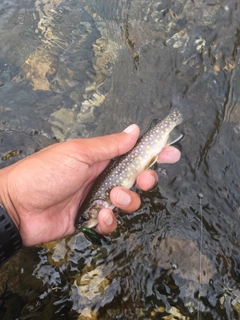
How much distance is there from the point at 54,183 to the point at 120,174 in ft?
2.31

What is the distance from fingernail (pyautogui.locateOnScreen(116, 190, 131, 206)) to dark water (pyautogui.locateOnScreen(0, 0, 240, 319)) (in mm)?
601

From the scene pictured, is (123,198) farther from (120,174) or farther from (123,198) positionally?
(120,174)

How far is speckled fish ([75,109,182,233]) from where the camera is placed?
348 cm

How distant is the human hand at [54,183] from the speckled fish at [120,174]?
114 mm

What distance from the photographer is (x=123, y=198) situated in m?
3.30

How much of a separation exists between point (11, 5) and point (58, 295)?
5.39 meters

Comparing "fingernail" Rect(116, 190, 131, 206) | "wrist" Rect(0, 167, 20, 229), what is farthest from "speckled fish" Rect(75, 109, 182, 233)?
"wrist" Rect(0, 167, 20, 229)

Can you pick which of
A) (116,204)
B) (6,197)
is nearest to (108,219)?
(116,204)

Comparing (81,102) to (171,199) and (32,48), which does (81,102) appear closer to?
(32,48)

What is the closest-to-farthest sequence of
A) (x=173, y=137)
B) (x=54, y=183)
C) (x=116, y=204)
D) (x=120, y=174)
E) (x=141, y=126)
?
(x=54, y=183)
(x=116, y=204)
(x=120, y=174)
(x=173, y=137)
(x=141, y=126)

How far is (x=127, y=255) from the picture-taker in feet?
11.9

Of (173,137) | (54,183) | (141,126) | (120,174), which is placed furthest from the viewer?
(141,126)

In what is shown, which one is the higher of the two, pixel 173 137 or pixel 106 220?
pixel 173 137

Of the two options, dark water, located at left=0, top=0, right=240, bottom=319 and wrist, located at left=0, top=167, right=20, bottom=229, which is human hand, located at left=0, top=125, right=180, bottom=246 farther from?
dark water, located at left=0, top=0, right=240, bottom=319
